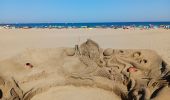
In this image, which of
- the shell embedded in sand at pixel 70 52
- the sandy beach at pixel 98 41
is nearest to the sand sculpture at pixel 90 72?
the shell embedded in sand at pixel 70 52

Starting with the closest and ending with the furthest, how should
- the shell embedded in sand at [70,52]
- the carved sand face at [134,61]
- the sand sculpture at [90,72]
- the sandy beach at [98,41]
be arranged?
the sand sculpture at [90,72], the carved sand face at [134,61], the shell embedded in sand at [70,52], the sandy beach at [98,41]

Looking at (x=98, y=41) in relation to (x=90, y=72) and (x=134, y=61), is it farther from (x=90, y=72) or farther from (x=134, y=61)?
(x=90, y=72)

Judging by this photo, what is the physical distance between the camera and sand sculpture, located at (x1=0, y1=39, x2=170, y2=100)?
6.76 meters

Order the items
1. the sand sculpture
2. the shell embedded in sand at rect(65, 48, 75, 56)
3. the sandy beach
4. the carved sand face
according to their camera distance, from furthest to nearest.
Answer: the sandy beach → the shell embedded in sand at rect(65, 48, 75, 56) → the carved sand face → the sand sculpture

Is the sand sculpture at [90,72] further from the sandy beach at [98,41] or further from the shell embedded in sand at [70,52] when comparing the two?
the sandy beach at [98,41]

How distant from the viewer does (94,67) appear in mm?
7648

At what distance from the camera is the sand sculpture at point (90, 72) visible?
6758 mm

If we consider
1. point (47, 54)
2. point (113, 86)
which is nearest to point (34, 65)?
point (47, 54)

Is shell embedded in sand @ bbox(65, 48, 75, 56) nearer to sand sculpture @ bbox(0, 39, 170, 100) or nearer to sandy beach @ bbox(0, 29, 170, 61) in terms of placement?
sand sculpture @ bbox(0, 39, 170, 100)

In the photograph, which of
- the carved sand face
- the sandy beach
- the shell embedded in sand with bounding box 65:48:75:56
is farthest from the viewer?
the sandy beach

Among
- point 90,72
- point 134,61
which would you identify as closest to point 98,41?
point 134,61

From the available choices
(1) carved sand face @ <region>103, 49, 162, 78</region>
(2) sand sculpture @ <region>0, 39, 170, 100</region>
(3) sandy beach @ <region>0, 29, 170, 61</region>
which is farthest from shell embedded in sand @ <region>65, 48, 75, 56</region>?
(3) sandy beach @ <region>0, 29, 170, 61</region>

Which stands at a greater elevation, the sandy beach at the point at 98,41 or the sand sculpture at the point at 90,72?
the sand sculpture at the point at 90,72

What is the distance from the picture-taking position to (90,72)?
753 cm
